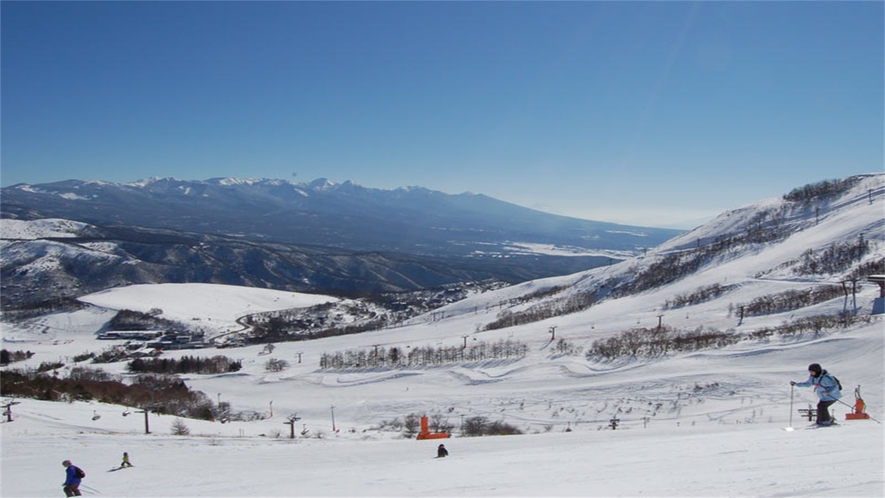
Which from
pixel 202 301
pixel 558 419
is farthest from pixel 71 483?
pixel 202 301

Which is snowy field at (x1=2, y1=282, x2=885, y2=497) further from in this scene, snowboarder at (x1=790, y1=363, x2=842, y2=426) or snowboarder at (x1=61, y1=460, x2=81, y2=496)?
snowboarder at (x1=61, y1=460, x2=81, y2=496)

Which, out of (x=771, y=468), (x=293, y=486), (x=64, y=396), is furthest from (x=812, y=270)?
(x=64, y=396)

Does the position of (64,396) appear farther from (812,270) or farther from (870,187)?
(870,187)

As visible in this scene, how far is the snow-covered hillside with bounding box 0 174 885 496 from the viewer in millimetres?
9912

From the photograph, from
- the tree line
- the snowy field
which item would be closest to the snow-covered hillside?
the snowy field

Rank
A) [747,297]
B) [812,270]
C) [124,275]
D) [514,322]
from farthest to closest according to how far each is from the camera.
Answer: [124,275] → [514,322] → [812,270] → [747,297]

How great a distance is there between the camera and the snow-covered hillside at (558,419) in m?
9.91

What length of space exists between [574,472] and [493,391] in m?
24.7

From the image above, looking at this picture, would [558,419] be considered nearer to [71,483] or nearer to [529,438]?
[529,438]

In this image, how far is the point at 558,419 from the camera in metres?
27.8

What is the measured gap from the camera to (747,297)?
174 feet

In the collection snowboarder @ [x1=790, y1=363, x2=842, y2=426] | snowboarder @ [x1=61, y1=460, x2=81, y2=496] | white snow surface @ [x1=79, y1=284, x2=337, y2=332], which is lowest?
white snow surface @ [x1=79, y1=284, x2=337, y2=332]

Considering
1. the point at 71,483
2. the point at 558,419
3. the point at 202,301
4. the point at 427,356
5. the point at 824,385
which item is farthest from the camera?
the point at 202,301

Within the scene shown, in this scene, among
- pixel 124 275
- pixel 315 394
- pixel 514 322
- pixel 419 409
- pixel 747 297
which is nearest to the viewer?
pixel 419 409
